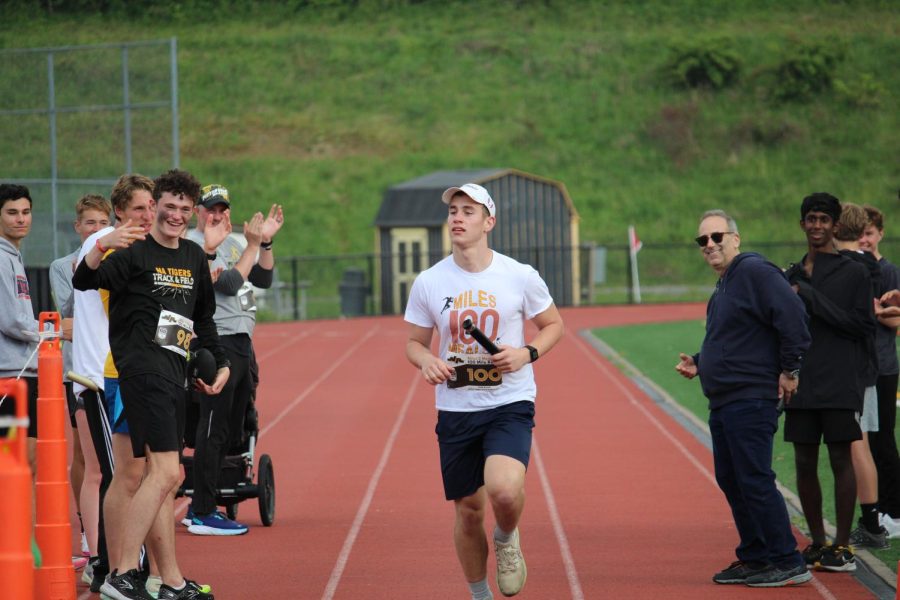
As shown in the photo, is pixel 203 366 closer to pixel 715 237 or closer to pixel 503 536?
pixel 503 536

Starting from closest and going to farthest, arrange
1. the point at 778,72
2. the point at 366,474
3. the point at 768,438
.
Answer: the point at 768,438
the point at 366,474
the point at 778,72

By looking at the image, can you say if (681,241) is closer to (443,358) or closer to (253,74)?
(253,74)

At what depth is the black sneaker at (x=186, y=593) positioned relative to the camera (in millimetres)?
6211

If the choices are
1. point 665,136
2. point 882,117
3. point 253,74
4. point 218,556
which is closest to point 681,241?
point 665,136

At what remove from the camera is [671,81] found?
64.8m

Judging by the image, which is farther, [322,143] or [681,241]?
[322,143]

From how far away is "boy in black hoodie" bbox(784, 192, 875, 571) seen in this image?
24.0 feet

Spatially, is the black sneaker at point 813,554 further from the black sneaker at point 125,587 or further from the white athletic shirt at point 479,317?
the black sneaker at point 125,587

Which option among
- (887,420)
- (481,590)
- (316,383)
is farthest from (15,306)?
(316,383)

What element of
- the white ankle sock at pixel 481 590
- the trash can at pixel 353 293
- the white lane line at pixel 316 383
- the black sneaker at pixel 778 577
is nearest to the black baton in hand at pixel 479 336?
the white ankle sock at pixel 481 590

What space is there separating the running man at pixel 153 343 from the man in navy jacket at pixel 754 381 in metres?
2.67

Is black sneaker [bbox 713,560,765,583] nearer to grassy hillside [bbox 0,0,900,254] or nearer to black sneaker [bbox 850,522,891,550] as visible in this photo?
black sneaker [bbox 850,522,891,550]

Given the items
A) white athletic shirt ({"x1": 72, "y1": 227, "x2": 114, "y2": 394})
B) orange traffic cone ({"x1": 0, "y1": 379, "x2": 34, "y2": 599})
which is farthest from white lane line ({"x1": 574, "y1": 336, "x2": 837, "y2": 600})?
orange traffic cone ({"x1": 0, "y1": 379, "x2": 34, "y2": 599})

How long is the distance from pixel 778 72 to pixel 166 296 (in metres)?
61.5
